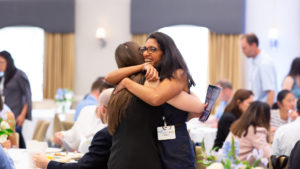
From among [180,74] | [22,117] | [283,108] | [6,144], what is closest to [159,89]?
[180,74]

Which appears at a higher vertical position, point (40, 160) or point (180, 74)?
point (180, 74)

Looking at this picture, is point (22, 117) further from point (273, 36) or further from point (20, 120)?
point (273, 36)

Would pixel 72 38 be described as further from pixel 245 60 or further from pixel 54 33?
pixel 245 60

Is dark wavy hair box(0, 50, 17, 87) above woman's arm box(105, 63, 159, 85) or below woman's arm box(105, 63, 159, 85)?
below

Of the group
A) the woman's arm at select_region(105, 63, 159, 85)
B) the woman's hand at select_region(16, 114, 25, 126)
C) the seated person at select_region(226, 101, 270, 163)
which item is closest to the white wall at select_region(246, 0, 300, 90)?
the woman's hand at select_region(16, 114, 25, 126)

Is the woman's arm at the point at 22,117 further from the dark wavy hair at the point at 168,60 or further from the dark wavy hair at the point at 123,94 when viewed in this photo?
the dark wavy hair at the point at 168,60

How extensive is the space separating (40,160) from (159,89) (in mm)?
878

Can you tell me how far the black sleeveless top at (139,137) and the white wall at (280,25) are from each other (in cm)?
905

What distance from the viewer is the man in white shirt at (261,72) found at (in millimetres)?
6629

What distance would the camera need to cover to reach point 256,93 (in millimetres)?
6805

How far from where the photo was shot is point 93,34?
39.1ft

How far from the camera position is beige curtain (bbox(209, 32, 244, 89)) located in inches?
440

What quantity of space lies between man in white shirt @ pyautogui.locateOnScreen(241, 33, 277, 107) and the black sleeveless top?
168 inches

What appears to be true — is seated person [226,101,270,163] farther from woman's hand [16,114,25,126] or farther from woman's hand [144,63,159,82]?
woman's hand [16,114,25,126]
